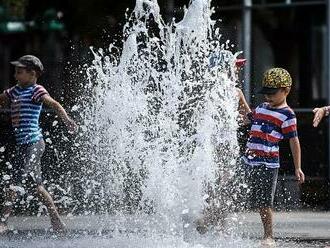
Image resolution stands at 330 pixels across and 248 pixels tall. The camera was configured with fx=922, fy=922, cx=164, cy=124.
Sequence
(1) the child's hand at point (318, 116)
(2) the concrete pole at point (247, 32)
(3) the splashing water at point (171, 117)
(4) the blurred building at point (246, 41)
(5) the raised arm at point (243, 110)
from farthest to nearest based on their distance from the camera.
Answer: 1. (2) the concrete pole at point (247, 32)
2. (4) the blurred building at point (246, 41)
3. (5) the raised arm at point (243, 110)
4. (1) the child's hand at point (318, 116)
5. (3) the splashing water at point (171, 117)

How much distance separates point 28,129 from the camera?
818 cm

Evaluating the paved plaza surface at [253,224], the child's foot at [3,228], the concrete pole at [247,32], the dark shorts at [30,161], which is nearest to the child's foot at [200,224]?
the paved plaza surface at [253,224]

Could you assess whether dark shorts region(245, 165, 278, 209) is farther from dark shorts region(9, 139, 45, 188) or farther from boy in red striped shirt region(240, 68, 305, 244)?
dark shorts region(9, 139, 45, 188)

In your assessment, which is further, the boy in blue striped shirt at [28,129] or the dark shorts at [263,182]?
the boy in blue striped shirt at [28,129]

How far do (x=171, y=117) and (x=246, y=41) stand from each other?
17.4 feet

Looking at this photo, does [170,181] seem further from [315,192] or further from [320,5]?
[320,5]

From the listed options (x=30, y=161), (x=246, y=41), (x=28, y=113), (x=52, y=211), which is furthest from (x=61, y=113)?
(x=246, y=41)

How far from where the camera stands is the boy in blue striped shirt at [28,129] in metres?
8.11

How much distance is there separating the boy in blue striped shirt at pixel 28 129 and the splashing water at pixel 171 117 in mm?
507

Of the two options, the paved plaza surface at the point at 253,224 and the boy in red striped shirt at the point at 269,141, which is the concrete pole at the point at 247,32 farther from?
the boy in red striped shirt at the point at 269,141

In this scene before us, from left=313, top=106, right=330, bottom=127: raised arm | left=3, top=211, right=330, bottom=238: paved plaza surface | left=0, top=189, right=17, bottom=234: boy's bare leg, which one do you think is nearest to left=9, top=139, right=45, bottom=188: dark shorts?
left=0, top=189, right=17, bottom=234: boy's bare leg

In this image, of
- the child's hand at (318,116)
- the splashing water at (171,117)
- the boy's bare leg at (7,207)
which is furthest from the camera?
the boy's bare leg at (7,207)

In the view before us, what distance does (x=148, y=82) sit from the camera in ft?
25.3

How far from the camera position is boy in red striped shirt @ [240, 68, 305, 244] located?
288 inches
